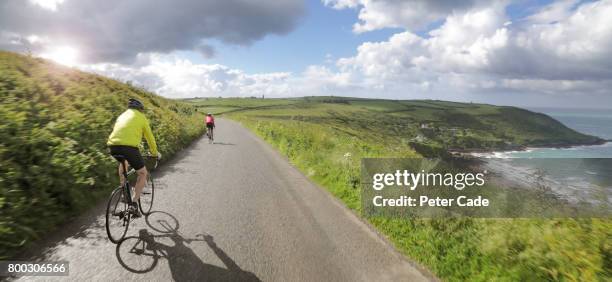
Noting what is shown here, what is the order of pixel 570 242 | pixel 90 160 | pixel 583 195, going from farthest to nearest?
pixel 90 160 → pixel 583 195 → pixel 570 242

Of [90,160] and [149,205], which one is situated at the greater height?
[90,160]

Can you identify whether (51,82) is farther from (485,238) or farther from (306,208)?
(485,238)

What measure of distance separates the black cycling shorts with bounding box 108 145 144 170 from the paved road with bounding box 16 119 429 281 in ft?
4.58

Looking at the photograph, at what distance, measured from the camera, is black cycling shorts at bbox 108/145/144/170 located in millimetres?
6102

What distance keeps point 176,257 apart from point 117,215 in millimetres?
1723

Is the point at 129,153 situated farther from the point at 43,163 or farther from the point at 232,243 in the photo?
the point at 232,243

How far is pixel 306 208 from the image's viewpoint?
8602mm

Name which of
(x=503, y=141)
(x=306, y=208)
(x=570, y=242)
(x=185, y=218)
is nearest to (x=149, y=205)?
(x=185, y=218)

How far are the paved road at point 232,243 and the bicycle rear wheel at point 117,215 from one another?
19cm

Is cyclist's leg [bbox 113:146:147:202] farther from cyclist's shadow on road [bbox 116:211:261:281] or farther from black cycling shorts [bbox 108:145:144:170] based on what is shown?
cyclist's shadow on road [bbox 116:211:261:281]

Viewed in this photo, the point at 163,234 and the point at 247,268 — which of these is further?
the point at 163,234

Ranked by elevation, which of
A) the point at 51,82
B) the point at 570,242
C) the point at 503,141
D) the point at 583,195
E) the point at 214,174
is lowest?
the point at 503,141

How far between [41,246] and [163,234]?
1.92 m

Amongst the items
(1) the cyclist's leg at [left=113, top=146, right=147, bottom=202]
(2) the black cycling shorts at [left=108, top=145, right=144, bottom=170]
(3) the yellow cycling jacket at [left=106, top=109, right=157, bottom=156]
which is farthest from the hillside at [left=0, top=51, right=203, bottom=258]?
(3) the yellow cycling jacket at [left=106, top=109, right=157, bottom=156]
